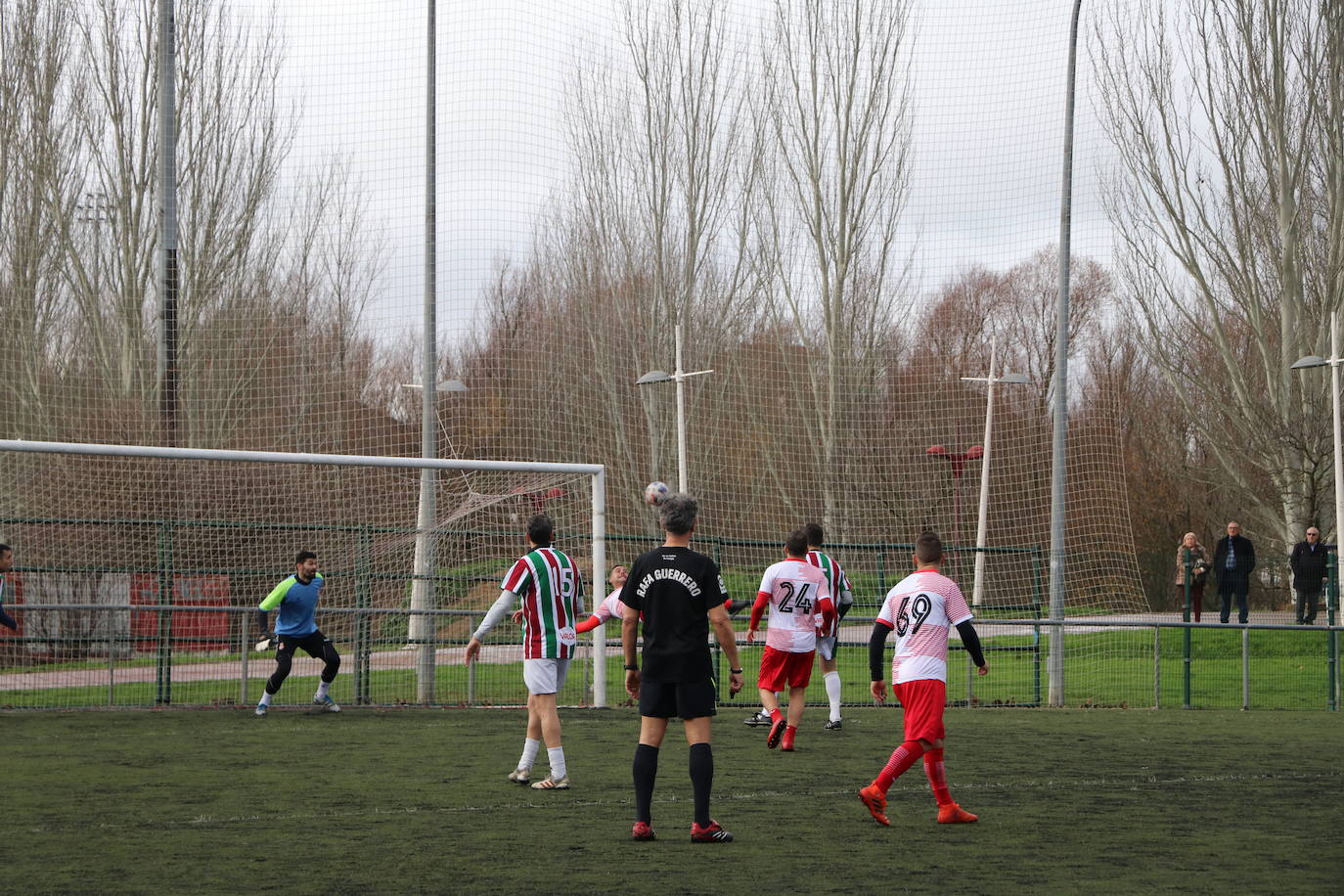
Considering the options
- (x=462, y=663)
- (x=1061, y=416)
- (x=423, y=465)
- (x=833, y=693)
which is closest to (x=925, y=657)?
(x=833, y=693)

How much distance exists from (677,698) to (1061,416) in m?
12.7

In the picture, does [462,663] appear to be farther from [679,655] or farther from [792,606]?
Result: [679,655]

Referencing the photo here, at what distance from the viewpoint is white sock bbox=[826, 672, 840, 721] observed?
1307 centimetres

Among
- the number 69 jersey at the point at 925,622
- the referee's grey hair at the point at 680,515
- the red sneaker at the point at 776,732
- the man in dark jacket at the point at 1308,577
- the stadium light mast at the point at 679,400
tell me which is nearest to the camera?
the referee's grey hair at the point at 680,515

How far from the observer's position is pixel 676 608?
23.2ft

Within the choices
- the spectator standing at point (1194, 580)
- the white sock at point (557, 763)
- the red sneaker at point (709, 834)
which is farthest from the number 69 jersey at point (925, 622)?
the spectator standing at point (1194, 580)

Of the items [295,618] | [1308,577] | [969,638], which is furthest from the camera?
[1308,577]

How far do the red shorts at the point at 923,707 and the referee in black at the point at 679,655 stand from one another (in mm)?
1256

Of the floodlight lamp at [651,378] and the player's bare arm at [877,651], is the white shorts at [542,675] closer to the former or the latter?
the player's bare arm at [877,651]

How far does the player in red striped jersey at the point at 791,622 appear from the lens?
37.8ft

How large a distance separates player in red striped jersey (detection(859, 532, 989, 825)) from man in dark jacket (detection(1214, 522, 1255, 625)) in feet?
45.7

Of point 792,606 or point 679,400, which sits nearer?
point 792,606

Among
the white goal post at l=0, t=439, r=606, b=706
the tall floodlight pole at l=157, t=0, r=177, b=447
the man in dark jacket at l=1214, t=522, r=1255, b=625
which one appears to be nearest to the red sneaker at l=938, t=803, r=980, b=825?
the white goal post at l=0, t=439, r=606, b=706

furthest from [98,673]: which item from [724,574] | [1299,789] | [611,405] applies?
[1299,789]
